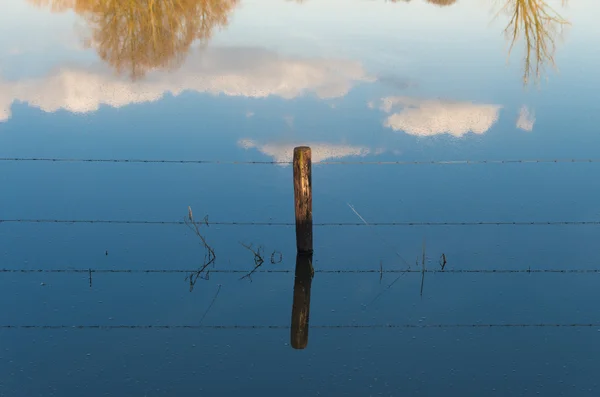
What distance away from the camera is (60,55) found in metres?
29.0

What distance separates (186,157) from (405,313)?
316 inches

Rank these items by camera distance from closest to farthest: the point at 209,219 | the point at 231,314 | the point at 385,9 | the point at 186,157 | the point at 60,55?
the point at 231,314, the point at 209,219, the point at 186,157, the point at 60,55, the point at 385,9

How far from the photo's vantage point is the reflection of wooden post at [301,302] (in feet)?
32.7

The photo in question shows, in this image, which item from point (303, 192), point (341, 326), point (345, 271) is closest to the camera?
point (341, 326)

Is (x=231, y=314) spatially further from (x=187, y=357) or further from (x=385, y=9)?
(x=385, y=9)

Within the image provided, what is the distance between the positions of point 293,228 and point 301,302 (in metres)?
2.44

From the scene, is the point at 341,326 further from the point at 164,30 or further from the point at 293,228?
the point at 164,30

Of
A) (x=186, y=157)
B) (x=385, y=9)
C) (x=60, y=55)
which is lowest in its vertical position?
(x=186, y=157)

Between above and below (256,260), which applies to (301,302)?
below

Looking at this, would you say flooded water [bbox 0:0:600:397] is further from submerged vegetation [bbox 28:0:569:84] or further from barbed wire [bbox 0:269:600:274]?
submerged vegetation [bbox 28:0:569:84]

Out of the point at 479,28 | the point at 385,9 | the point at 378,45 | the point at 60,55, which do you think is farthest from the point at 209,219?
the point at 385,9

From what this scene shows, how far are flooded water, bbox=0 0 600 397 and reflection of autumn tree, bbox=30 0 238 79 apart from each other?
3.84 feet

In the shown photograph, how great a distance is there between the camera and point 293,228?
13.2m

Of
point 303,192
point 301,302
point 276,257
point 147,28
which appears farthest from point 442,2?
point 301,302
